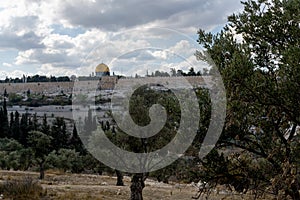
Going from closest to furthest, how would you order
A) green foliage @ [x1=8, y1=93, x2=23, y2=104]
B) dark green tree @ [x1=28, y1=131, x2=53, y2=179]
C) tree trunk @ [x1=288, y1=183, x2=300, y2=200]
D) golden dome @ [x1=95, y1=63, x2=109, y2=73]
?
tree trunk @ [x1=288, y1=183, x2=300, y2=200]
golden dome @ [x1=95, y1=63, x2=109, y2=73]
dark green tree @ [x1=28, y1=131, x2=53, y2=179]
green foliage @ [x1=8, y1=93, x2=23, y2=104]

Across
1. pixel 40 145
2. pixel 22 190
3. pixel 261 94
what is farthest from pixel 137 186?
pixel 40 145

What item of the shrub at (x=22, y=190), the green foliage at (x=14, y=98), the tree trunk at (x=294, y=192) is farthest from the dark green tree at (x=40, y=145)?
the green foliage at (x=14, y=98)

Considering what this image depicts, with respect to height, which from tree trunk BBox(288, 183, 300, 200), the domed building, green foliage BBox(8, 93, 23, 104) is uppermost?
the domed building

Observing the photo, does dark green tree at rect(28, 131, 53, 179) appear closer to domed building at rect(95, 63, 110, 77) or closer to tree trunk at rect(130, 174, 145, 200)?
tree trunk at rect(130, 174, 145, 200)

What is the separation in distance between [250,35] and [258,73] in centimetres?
91

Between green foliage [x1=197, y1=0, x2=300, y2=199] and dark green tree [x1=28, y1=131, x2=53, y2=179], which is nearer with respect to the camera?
green foliage [x1=197, y1=0, x2=300, y2=199]

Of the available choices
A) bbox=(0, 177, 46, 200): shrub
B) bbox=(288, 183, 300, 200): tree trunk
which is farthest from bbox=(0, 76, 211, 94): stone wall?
bbox=(0, 177, 46, 200): shrub

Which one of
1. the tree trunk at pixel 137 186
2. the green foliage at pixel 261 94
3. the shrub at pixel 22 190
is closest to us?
the green foliage at pixel 261 94

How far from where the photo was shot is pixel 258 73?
17.6ft

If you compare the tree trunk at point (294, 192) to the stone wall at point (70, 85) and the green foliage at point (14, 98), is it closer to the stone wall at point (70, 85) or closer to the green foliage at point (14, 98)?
the stone wall at point (70, 85)

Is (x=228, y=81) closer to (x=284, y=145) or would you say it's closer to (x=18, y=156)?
(x=284, y=145)

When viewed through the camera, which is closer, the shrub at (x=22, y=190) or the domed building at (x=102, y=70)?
the domed building at (x=102, y=70)

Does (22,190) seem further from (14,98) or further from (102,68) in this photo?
(14,98)

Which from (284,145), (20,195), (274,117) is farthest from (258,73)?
(20,195)
